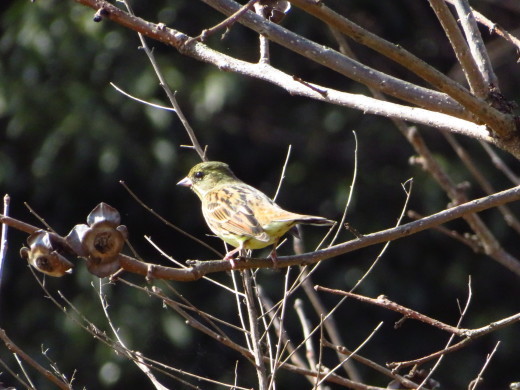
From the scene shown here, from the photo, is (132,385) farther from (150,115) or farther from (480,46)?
(480,46)

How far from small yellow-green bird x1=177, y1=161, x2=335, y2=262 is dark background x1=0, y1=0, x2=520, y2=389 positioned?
2694 millimetres

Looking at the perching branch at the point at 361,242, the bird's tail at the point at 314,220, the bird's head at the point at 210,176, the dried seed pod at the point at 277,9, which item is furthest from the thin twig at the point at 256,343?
the bird's head at the point at 210,176

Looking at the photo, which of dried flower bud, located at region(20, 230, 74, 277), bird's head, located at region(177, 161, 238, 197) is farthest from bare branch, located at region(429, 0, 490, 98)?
bird's head, located at region(177, 161, 238, 197)

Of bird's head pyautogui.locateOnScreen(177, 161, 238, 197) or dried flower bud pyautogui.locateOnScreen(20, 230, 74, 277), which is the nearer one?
dried flower bud pyautogui.locateOnScreen(20, 230, 74, 277)

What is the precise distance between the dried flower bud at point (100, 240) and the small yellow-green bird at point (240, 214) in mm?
1444

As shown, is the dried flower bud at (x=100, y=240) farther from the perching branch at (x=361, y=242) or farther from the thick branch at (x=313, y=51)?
the thick branch at (x=313, y=51)

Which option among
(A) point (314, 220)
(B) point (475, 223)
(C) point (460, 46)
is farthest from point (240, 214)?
(C) point (460, 46)

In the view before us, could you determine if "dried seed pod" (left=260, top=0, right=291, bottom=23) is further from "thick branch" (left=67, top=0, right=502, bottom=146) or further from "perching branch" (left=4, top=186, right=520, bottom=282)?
A: "perching branch" (left=4, top=186, right=520, bottom=282)

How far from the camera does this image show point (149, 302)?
788 centimetres

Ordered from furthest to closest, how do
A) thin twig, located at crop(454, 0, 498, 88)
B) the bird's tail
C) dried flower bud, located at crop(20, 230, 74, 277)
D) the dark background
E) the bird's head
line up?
the dark background
the bird's head
the bird's tail
thin twig, located at crop(454, 0, 498, 88)
dried flower bud, located at crop(20, 230, 74, 277)

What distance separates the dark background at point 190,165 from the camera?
805cm

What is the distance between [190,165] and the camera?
26.9ft

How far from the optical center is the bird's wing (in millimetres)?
4020

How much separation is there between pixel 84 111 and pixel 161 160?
767mm
